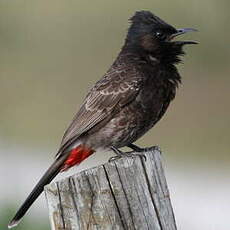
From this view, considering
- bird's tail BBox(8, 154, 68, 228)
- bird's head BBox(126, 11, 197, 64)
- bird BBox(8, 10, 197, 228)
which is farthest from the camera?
bird's head BBox(126, 11, 197, 64)

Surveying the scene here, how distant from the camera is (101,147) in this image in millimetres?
5758

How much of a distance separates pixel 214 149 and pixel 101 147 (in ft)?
13.5

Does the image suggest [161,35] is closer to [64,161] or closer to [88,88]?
[64,161]

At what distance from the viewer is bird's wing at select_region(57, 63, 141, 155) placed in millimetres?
5660

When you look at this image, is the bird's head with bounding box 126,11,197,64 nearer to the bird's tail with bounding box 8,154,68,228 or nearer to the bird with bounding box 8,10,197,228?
the bird with bounding box 8,10,197,228

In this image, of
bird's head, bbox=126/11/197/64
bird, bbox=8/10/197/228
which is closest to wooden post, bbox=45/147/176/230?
bird, bbox=8/10/197/228

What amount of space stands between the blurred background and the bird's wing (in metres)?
1.81

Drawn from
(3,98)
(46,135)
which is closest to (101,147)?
(46,135)

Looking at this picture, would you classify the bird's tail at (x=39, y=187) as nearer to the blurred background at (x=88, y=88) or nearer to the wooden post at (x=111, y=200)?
the wooden post at (x=111, y=200)

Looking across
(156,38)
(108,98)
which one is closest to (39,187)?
(108,98)

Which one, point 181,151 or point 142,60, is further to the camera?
point 181,151

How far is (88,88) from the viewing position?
11.6 meters

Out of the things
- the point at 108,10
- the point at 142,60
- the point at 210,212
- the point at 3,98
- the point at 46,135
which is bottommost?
the point at 210,212

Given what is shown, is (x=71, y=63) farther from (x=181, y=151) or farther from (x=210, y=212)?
(x=210, y=212)
